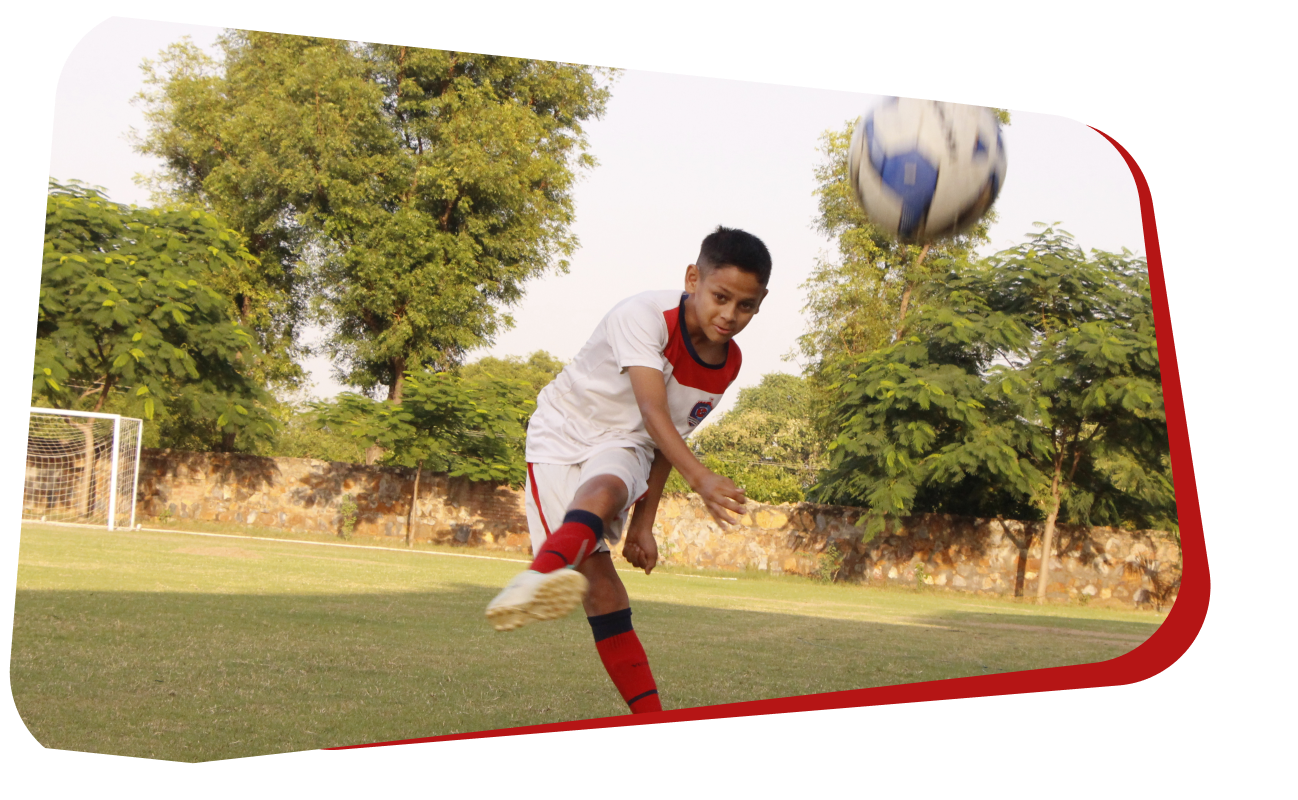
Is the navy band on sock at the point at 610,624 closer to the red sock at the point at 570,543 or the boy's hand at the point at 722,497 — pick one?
the red sock at the point at 570,543

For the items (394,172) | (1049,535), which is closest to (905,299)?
(1049,535)

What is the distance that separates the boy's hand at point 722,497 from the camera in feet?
8.14

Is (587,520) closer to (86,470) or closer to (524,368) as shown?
(524,368)

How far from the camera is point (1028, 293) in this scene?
4.82 metres

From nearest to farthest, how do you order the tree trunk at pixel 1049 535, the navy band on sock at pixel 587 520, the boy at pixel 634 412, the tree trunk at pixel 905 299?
the navy band on sock at pixel 587 520 → the boy at pixel 634 412 → the tree trunk at pixel 905 299 → the tree trunk at pixel 1049 535

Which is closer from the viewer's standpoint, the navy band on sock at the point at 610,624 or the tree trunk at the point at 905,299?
the navy band on sock at the point at 610,624

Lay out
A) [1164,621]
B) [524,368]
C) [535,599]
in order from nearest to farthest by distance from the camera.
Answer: [535,599], [524,368], [1164,621]

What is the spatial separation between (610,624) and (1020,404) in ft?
8.43

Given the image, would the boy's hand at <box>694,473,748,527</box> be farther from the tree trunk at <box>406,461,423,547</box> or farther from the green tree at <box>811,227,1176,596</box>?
the green tree at <box>811,227,1176,596</box>

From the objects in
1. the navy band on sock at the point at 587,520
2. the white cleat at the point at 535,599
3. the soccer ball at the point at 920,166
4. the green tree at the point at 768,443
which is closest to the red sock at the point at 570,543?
the navy band on sock at the point at 587,520

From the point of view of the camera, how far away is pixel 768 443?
14.8ft

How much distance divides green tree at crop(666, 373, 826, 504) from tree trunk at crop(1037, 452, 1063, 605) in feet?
3.33

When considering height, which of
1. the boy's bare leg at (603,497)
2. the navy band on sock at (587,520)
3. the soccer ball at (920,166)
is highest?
the soccer ball at (920,166)

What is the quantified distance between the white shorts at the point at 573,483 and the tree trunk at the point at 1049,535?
2392mm
